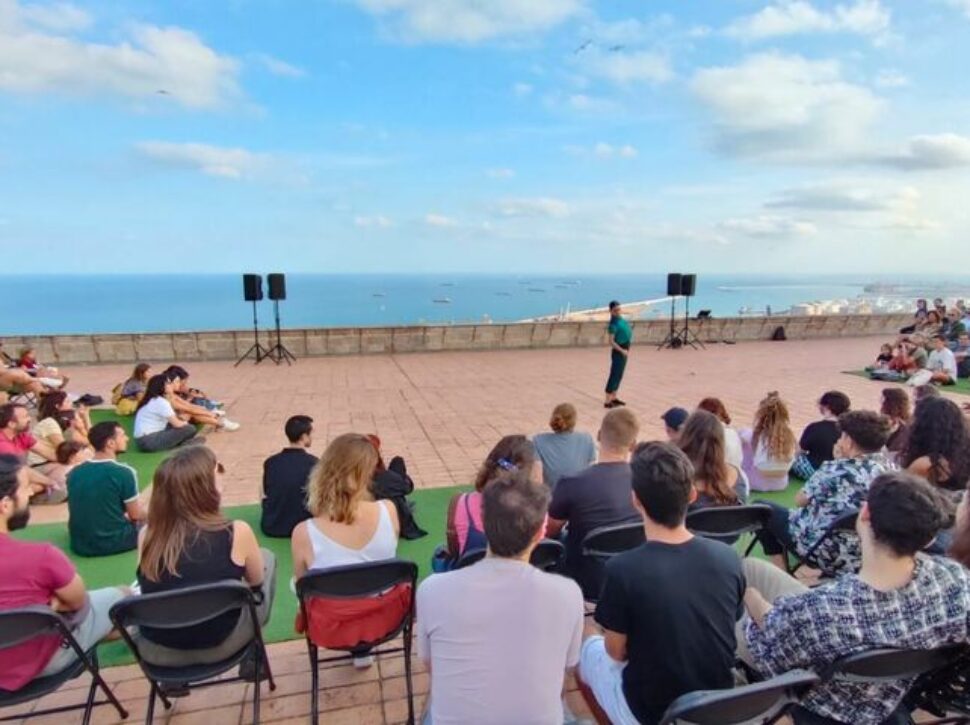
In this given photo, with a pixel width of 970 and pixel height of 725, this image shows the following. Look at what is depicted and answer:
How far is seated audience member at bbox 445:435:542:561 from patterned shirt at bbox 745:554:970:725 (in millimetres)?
1038

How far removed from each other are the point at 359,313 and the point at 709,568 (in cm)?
14143

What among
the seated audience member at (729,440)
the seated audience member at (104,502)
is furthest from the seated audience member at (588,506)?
the seated audience member at (104,502)

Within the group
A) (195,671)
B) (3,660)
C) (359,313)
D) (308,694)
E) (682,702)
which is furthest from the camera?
(359,313)

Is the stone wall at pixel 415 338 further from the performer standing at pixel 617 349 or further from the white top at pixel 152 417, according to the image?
the white top at pixel 152 417

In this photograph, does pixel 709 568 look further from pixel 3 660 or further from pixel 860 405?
pixel 860 405

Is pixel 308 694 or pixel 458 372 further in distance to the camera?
pixel 458 372

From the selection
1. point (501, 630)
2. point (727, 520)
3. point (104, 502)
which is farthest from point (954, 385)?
point (104, 502)

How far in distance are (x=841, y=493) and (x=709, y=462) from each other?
625 mm

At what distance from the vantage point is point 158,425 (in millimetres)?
6508

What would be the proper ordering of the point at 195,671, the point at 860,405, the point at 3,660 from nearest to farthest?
the point at 3,660 < the point at 195,671 < the point at 860,405

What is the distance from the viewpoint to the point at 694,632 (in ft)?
5.53

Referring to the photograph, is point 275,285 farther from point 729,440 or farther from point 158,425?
point 729,440

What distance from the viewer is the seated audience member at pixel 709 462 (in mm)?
3023

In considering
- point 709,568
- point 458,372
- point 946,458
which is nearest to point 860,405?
point 946,458
